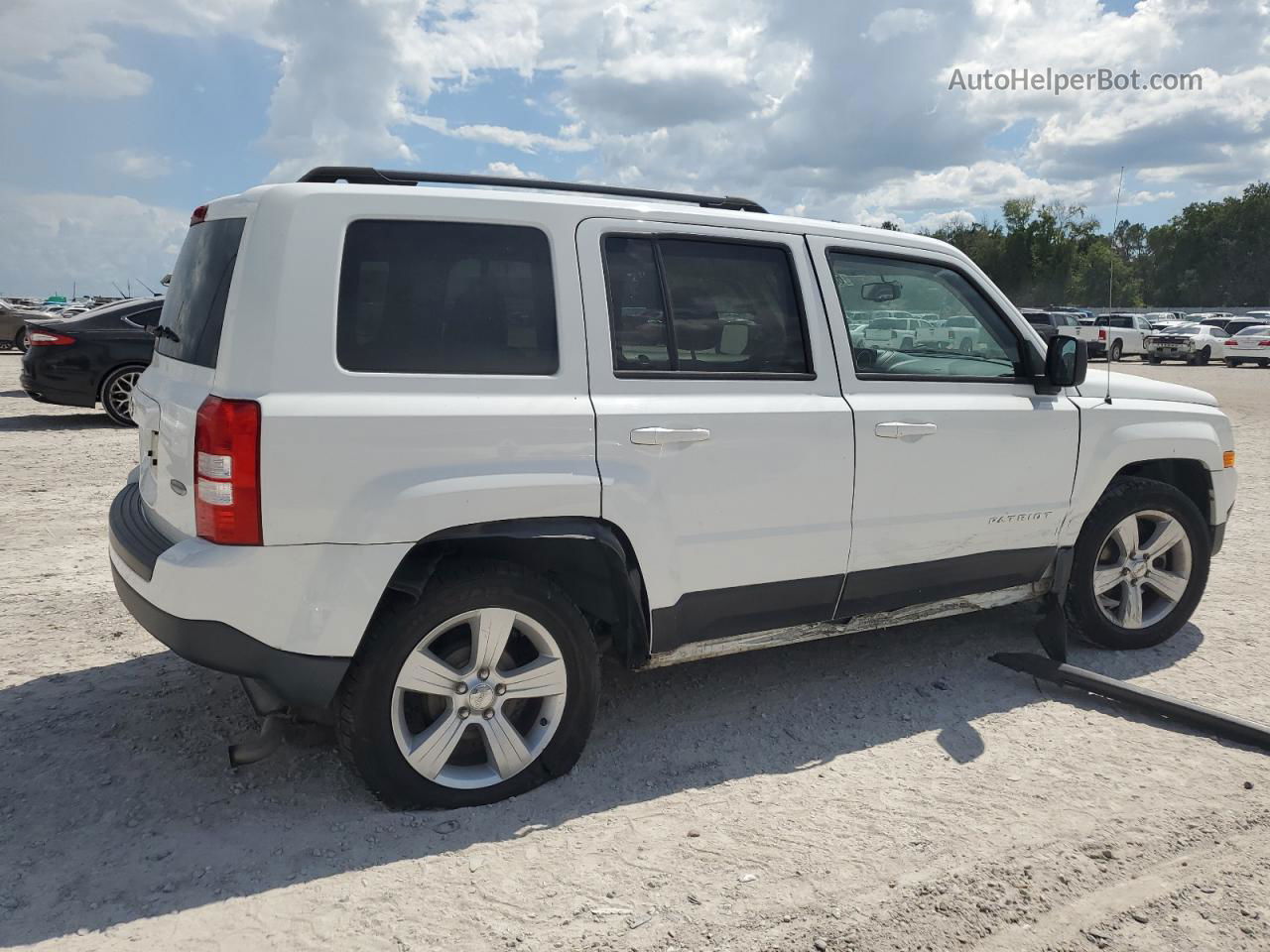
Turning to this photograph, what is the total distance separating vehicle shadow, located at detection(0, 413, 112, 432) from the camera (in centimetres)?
1160

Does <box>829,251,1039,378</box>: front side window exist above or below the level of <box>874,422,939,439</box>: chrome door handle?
above

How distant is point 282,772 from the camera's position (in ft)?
11.7

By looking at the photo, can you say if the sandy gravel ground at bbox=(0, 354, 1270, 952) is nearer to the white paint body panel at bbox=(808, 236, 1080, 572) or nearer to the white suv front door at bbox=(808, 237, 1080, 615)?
the white suv front door at bbox=(808, 237, 1080, 615)

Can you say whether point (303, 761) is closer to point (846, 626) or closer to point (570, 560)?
point (570, 560)

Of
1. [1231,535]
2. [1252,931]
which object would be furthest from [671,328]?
[1231,535]

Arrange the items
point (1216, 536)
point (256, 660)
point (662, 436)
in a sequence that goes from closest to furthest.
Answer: point (256, 660), point (662, 436), point (1216, 536)

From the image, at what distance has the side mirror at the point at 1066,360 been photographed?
4371 mm

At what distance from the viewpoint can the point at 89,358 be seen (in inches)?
447

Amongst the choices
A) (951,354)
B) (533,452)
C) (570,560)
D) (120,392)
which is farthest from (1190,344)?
(533,452)

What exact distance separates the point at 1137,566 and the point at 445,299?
12.0 ft

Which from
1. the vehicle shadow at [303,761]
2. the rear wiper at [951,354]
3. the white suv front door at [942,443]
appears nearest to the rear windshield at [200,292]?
the vehicle shadow at [303,761]

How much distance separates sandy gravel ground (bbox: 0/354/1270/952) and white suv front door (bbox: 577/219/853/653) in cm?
63

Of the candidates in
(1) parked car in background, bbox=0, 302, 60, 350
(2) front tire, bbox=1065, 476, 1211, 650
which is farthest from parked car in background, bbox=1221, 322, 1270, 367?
(1) parked car in background, bbox=0, 302, 60, 350

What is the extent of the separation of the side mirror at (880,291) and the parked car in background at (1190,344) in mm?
32533
